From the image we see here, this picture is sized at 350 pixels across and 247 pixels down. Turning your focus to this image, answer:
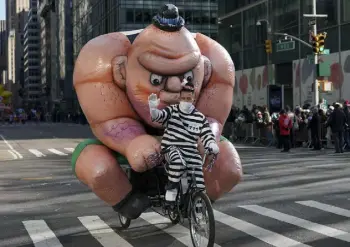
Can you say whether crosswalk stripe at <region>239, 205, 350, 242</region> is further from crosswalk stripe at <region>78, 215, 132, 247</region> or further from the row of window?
the row of window

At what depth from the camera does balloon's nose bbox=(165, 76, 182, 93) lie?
759 centimetres

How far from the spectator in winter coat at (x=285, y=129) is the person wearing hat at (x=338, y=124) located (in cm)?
187

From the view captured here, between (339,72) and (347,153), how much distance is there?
1220 centimetres

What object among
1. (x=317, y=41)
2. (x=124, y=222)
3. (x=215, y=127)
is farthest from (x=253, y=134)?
(x=215, y=127)

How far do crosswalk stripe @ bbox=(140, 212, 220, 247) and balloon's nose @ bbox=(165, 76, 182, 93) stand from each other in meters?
1.81

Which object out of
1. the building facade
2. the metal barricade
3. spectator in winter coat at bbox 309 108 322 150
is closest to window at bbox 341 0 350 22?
the metal barricade

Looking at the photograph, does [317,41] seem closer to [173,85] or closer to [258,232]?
[258,232]

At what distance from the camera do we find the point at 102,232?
8.15 m

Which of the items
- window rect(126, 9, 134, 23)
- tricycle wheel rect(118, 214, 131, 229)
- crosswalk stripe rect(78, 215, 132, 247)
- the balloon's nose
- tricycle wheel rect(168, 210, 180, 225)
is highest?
window rect(126, 9, 134, 23)

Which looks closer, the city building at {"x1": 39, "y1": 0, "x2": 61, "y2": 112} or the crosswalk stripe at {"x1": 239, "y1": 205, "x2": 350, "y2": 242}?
the crosswalk stripe at {"x1": 239, "y1": 205, "x2": 350, "y2": 242}

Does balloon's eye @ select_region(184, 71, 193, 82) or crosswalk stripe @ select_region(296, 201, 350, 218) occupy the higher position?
balloon's eye @ select_region(184, 71, 193, 82)

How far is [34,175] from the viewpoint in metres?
15.7

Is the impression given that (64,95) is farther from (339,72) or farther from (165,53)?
(165,53)

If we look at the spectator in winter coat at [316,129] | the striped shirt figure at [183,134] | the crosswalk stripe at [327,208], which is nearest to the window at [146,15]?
the spectator in winter coat at [316,129]
